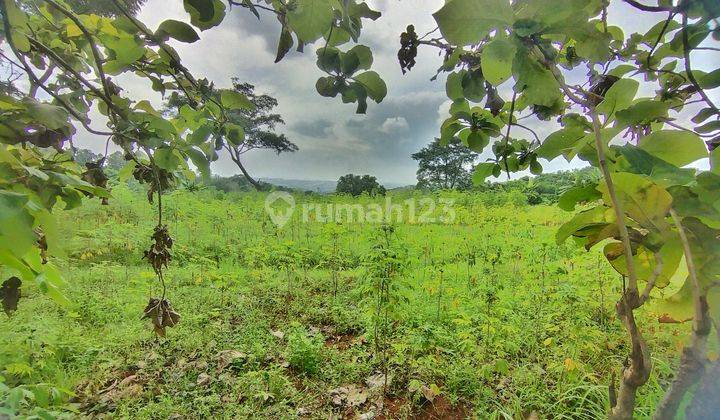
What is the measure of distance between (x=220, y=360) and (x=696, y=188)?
6.74ft

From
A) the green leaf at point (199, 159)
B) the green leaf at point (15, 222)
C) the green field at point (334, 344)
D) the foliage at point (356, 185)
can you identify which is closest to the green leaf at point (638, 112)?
the green leaf at point (15, 222)

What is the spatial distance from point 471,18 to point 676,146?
0.14m

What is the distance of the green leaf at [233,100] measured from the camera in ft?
1.52

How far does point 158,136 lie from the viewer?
1.58ft

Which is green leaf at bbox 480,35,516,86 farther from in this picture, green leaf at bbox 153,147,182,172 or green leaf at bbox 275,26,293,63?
green leaf at bbox 153,147,182,172

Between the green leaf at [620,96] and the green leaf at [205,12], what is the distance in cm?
30

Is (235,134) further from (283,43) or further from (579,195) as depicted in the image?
(579,195)

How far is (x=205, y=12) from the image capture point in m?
0.27

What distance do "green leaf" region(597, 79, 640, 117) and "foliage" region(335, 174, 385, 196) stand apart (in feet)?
19.5

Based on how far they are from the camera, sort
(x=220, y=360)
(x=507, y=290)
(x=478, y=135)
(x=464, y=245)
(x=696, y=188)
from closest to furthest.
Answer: (x=696, y=188), (x=478, y=135), (x=220, y=360), (x=507, y=290), (x=464, y=245)

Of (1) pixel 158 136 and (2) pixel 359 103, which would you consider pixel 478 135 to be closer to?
(2) pixel 359 103

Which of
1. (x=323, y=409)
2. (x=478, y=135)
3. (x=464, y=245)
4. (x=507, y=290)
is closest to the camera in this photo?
(x=478, y=135)

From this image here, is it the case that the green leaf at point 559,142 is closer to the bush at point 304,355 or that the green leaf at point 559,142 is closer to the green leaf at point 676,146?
the green leaf at point 676,146

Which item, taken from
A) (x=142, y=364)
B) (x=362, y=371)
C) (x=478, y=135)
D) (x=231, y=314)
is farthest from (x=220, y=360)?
(x=478, y=135)
